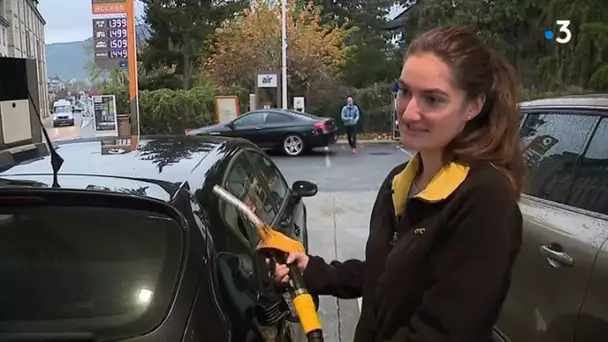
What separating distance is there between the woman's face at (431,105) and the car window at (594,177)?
1.34 meters

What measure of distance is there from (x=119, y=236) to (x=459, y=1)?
22.7 m

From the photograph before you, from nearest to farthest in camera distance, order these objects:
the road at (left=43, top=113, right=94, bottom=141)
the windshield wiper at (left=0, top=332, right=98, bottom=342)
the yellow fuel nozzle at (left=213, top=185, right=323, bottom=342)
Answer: the yellow fuel nozzle at (left=213, top=185, right=323, bottom=342) < the windshield wiper at (left=0, top=332, right=98, bottom=342) < the road at (left=43, top=113, right=94, bottom=141)

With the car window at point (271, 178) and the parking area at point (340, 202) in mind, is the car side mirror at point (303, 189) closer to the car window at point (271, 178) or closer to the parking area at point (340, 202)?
the car window at point (271, 178)

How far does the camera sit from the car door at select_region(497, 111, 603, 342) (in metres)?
2.48

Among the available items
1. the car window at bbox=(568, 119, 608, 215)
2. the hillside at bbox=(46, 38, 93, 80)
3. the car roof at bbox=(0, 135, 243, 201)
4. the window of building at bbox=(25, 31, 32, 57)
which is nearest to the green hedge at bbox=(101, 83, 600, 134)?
the car roof at bbox=(0, 135, 243, 201)

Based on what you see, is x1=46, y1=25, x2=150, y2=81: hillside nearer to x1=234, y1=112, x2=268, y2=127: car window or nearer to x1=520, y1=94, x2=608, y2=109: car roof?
x1=234, y1=112, x2=268, y2=127: car window

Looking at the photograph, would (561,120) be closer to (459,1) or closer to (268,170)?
(268,170)

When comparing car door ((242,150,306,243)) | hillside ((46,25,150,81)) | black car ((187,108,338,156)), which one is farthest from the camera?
hillside ((46,25,150,81))

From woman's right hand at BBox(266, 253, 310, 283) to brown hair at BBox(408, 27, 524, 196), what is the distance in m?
0.58

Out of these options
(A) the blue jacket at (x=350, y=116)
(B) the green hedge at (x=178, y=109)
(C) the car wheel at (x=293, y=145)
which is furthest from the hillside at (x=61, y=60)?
(C) the car wheel at (x=293, y=145)

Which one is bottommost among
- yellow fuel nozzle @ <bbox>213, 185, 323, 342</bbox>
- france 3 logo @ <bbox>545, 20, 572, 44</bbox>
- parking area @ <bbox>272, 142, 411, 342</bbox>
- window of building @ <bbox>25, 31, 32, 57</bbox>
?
parking area @ <bbox>272, 142, 411, 342</bbox>

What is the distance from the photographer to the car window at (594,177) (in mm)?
2552

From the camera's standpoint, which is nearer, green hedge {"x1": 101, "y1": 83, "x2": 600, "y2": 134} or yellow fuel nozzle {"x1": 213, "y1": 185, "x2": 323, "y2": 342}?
yellow fuel nozzle {"x1": 213, "y1": 185, "x2": 323, "y2": 342}

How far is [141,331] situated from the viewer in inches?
71.7
